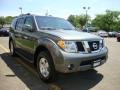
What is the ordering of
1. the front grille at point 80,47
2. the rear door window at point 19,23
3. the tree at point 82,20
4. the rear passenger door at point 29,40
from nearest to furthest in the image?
1. the front grille at point 80,47
2. the rear passenger door at point 29,40
3. the rear door window at point 19,23
4. the tree at point 82,20

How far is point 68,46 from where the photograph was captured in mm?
5133

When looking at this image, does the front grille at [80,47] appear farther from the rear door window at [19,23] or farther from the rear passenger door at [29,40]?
the rear door window at [19,23]

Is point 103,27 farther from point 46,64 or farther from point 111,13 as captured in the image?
point 46,64

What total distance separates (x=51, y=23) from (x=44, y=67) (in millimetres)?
1731

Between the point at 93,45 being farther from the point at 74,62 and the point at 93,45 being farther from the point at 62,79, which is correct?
the point at 62,79

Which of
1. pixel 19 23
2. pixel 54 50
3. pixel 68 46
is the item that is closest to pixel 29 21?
pixel 19 23

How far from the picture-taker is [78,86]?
5391 mm

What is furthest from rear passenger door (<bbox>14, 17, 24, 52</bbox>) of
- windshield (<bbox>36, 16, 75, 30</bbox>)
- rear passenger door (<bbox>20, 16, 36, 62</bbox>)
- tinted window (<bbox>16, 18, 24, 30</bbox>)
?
windshield (<bbox>36, 16, 75, 30</bbox>)

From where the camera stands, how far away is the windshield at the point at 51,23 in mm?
6475

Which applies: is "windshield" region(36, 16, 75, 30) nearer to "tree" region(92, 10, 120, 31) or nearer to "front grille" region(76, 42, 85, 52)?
"front grille" region(76, 42, 85, 52)

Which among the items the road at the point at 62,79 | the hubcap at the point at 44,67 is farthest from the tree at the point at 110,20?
the hubcap at the point at 44,67

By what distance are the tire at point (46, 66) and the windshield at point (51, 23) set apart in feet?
3.36

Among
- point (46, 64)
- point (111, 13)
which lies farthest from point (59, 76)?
point (111, 13)

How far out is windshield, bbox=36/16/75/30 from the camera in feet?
21.2
